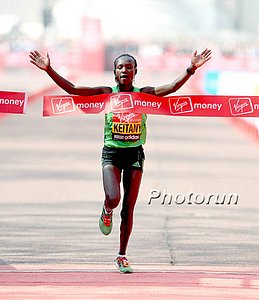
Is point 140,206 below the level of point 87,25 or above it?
below

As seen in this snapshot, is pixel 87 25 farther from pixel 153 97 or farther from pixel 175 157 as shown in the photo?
pixel 153 97

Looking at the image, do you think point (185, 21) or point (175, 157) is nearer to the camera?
point (175, 157)

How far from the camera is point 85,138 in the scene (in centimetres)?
2550

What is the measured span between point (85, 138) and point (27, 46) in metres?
54.3

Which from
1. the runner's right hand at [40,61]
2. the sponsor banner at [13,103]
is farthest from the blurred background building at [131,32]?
the runner's right hand at [40,61]

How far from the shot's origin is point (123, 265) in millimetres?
10141

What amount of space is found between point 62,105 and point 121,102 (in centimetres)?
59

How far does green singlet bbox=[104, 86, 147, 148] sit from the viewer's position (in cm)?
1002

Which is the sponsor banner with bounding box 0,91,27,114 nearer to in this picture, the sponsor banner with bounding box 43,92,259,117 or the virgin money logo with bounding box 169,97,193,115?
the sponsor banner with bounding box 43,92,259,117

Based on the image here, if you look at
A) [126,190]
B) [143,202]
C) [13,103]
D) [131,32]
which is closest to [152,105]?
[126,190]

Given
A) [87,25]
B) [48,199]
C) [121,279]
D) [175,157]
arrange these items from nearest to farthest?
[121,279], [48,199], [175,157], [87,25]

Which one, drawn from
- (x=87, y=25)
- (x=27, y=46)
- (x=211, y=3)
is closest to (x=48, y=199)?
(x=87, y=25)

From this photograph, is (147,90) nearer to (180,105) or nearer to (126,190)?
(180,105)

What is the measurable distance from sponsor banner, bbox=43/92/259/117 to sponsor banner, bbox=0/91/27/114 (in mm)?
208
